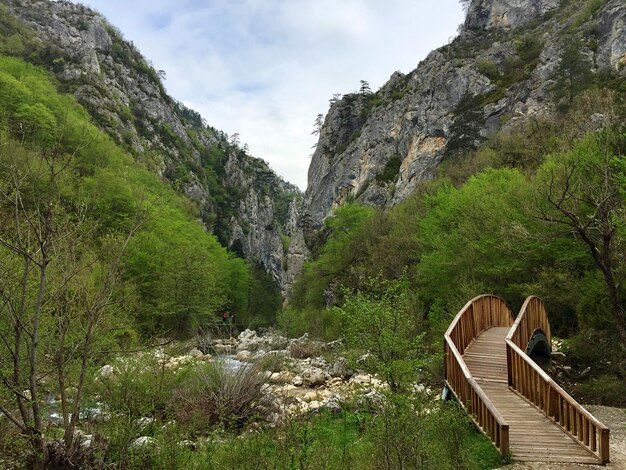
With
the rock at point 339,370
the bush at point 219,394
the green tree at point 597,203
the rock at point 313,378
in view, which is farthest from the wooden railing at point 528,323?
the rock at point 313,378

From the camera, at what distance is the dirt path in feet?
23.3

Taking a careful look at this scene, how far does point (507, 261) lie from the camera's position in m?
18.7

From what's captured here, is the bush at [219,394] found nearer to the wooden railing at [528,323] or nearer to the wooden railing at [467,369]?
the wooden railing at [467,369]

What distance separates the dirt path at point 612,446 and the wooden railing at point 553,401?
0.33 metres

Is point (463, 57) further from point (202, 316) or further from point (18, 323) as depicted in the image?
point (18, 323)

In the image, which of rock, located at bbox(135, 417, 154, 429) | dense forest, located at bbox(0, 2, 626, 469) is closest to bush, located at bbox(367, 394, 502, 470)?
dense forest, located at bbox(0, 2, 626, 469)

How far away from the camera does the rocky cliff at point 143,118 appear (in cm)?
6388

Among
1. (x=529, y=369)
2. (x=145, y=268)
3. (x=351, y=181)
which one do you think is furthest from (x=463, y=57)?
(x=529, y=369)

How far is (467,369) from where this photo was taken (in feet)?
32.6

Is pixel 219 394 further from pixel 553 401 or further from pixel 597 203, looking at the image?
pixel 597 203

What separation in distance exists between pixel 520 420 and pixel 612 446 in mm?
1712

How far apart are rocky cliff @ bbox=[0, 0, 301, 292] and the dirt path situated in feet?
175

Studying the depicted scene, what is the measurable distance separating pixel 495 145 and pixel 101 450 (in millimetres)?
35226

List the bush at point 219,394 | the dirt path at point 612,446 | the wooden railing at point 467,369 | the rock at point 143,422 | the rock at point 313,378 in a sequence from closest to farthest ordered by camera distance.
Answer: the dirt path at point 612,446 < the rock at point 143,422 < the wooden railing at point 467,369 < the bush at point 219,394 < the rock at point 313,378
